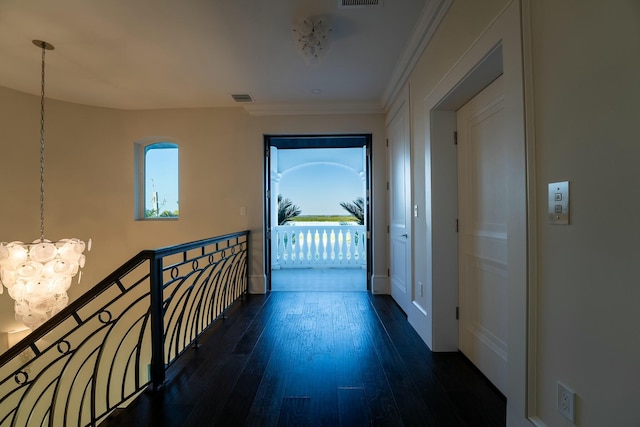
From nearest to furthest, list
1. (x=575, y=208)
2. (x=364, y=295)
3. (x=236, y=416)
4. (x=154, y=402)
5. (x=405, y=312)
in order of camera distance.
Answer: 1. (x=575, y=208)
2. (x=236, y=416)
3. (x=154, y=402)
4. (x=405, y=312)
5. (x=364, y=295)

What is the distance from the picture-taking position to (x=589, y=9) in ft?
2.80

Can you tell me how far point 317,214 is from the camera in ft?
25.7

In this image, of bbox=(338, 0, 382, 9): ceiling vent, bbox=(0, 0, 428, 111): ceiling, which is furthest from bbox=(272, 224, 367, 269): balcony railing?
bbox=(338, 0, 382, 9): ceiling vent

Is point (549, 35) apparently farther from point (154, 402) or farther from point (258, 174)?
point (258, 174)

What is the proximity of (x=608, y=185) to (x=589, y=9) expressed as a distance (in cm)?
56

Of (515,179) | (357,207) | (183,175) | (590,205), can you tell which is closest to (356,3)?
(515,179)

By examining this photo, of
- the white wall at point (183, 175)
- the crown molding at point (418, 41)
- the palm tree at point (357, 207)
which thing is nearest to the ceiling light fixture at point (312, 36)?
the crown molding at point (418, 41)

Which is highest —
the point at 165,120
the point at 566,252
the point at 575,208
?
the point at 165,120

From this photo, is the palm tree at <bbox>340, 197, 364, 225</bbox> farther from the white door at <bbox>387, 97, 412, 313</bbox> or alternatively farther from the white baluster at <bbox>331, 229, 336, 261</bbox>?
the white door at <bbox>387, 97, 412, 313</bbox>

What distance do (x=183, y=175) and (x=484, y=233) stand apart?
3580 mm

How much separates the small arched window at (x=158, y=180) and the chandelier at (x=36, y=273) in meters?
1.40

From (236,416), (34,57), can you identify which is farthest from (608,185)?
(34,57)

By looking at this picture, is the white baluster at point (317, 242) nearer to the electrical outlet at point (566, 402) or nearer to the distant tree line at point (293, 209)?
the distant tree line at point (293, 209)

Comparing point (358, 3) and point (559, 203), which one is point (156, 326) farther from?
point (358, 3)
